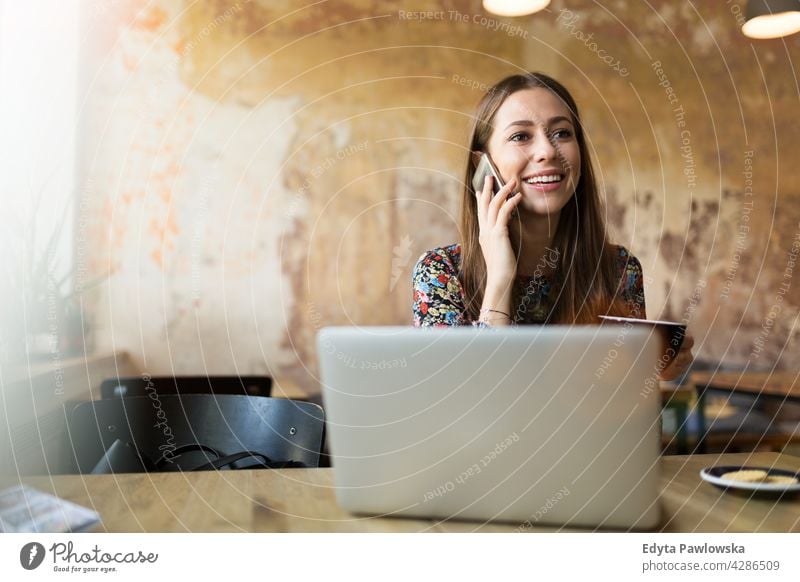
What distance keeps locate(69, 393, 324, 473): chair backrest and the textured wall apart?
0.46ft

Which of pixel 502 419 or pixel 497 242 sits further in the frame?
pixel 497 242

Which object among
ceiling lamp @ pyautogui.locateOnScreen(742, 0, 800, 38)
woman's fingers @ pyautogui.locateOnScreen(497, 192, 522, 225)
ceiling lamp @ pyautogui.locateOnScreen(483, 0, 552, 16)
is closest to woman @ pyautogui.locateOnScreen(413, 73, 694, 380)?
woman's fingers @ pyautogui.locateOnScreen(497, 192, 522, 225)

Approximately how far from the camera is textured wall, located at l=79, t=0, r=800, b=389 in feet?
3.04

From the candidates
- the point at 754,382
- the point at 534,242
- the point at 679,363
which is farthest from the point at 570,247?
the point at 754,382

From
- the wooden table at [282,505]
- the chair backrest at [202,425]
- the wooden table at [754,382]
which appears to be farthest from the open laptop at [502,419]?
the wooden table at [754,382]

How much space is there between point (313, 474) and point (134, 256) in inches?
19.3

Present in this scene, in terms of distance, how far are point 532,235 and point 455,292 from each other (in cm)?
15

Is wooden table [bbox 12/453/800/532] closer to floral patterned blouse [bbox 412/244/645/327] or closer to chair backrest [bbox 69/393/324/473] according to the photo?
chair backrest [bbox 69/393/324/473]

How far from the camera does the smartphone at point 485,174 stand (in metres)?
1.07

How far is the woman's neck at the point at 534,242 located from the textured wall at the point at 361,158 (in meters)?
0.30

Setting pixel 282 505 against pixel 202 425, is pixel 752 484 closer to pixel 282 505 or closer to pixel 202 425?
pixel 282 505

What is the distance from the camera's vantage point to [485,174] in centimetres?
109
